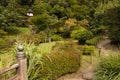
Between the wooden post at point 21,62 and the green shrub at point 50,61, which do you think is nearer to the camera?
the wooden post at point 21,62

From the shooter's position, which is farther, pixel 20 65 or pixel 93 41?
pixel 93 41

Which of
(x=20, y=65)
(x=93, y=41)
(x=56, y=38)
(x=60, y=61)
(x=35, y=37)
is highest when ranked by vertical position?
(x=20, y=65)

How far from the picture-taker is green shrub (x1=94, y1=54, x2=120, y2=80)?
26.0 ft

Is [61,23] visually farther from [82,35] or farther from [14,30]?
[14,30]

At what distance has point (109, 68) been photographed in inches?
316

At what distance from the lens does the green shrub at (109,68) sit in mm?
7910

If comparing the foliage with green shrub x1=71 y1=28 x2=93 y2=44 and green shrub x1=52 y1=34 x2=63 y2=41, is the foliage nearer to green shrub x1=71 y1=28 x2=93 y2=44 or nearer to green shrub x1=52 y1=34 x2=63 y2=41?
green shrub x1=52 y1=34 x2=63 y2=41

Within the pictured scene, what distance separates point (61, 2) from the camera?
19406 millimetres

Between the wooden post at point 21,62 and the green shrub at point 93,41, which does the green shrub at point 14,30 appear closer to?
the green shrub at point 93,41

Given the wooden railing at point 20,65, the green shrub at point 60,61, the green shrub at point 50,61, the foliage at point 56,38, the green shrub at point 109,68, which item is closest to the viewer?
the wooden railing at point 20,65

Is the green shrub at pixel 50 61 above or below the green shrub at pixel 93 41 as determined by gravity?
above

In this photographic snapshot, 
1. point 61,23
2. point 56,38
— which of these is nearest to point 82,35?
point 56,38

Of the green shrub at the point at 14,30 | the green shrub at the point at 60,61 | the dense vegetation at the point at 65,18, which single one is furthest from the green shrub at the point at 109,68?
the green shrub at the point at 14,30

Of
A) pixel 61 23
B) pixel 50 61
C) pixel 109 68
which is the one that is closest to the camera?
pixel 109 68
